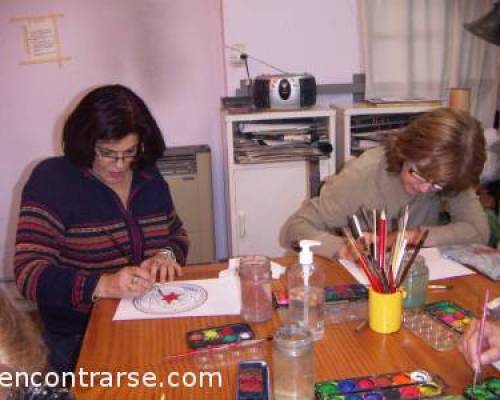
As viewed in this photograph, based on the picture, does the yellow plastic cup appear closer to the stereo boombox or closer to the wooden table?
the wooden table

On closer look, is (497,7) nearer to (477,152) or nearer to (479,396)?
(477,152)

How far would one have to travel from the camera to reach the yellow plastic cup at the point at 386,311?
1075mm

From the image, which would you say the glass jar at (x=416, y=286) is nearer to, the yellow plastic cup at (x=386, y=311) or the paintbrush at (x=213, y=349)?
the yellow plastic cup at (x=386, y=311)

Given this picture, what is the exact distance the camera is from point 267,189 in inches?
98.8

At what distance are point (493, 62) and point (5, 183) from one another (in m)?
2.61

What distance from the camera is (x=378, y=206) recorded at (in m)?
1.71

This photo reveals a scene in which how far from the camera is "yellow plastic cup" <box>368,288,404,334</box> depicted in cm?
108

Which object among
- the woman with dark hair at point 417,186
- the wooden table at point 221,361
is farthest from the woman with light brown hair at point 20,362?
the woman with dark hair at point 417,186

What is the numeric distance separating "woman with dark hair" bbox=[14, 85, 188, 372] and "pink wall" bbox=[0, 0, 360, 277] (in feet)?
4.30

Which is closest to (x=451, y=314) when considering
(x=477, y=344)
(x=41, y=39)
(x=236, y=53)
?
(x=477, y=344)

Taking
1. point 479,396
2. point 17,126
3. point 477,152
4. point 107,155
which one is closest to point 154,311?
point 107,155

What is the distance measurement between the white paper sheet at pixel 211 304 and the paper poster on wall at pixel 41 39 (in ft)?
6.06

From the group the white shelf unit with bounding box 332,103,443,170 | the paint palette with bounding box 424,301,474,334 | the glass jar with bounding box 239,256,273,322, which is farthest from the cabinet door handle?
the paint palette with bounding box 424,301,474,334

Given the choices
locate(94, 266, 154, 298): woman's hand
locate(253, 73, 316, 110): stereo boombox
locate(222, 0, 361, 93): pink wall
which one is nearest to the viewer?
locate(94, 266, 154, 298): woman's hand
